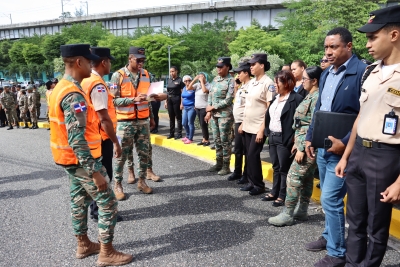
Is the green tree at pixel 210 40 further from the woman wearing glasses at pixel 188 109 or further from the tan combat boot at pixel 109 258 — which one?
the tan combat boot at pixel 109 258

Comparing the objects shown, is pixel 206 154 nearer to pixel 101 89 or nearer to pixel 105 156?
pixel 105 156

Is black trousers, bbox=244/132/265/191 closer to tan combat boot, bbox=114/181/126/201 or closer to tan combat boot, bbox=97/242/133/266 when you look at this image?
tan combat boot, bbox=114/181/126/201

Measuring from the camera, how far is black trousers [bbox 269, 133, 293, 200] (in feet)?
14.0

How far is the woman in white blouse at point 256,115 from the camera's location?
15.8ft

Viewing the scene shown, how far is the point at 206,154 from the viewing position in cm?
741

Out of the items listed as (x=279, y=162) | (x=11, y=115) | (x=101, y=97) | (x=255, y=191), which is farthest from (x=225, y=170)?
(x=11, y=115)

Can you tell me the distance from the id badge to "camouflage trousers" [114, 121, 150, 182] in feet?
11.4

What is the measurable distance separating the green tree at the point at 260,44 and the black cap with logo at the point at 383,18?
2563 centimetres

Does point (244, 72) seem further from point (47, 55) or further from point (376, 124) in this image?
point (47, 55)

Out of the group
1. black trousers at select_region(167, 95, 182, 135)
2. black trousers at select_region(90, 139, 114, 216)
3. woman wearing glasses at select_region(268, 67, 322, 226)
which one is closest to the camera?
woman wearing glasses at select_region(268, 67, 322, 226)

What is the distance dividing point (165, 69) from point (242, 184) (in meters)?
32.2

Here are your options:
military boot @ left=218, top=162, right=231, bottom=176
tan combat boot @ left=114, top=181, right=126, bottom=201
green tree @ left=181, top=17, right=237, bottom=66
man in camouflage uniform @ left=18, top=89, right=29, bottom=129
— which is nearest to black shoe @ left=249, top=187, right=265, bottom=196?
military boot @ left=218, top=162, right=231, bottom=176

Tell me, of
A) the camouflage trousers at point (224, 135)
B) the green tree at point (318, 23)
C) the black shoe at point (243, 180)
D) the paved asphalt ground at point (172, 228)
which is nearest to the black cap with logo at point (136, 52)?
the camouflage trousers at point (224, 135)

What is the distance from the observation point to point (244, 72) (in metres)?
5.53
